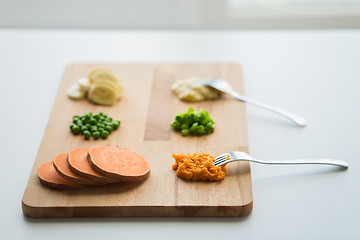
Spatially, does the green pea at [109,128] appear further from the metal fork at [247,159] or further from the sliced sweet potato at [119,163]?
the metal fork at [247,159]

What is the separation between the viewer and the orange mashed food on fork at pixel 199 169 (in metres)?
2.54

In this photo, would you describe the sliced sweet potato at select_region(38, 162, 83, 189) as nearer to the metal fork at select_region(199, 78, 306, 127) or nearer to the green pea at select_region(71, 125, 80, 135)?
the green pea at select_region(71, 125, 80, 135)

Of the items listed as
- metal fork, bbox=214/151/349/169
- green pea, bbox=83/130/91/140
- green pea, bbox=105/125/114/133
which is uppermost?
green pea, bbox=105/125/114/133

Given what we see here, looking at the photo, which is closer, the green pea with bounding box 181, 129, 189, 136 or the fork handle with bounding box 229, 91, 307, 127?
the green pea with bounding box 181, 129, 189, 136

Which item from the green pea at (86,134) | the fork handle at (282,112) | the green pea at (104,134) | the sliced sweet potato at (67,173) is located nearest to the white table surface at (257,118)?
the fork handle at (282,112)

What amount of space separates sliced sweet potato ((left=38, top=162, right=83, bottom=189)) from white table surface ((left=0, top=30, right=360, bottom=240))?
0.14 metres

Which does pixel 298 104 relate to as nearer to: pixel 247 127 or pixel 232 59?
pixel 247 127

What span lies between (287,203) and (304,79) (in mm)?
1442

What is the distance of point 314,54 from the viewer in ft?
13.1

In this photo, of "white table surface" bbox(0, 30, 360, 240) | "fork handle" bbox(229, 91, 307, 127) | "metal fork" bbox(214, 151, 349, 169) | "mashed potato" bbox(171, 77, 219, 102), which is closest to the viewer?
"white table surface" bbox(0, 30, 360, 240)

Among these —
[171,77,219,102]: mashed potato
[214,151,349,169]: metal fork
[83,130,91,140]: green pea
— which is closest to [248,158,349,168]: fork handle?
[214,151,349,169]: metal fork

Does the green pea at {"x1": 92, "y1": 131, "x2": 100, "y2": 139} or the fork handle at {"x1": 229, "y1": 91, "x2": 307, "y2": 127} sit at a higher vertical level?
the fork handle at {"x1": 229, "y1": 91, "x2": 307, "y2": 127}

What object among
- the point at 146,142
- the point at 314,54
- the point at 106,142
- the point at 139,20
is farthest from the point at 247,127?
the point at 139,20

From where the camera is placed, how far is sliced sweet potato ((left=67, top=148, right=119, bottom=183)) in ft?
8.03
